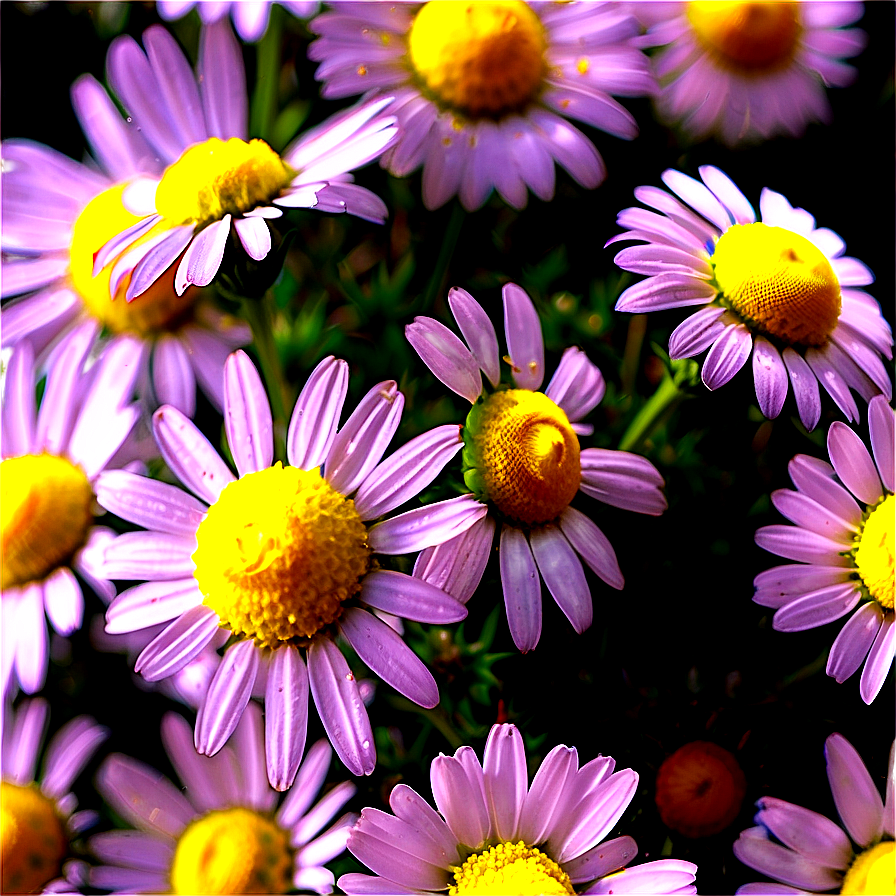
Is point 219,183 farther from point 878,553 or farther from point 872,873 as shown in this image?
point 872,873

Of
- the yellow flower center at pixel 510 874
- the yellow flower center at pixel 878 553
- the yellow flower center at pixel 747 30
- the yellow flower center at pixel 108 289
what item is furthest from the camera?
the yellow flower center at pixel 747 30

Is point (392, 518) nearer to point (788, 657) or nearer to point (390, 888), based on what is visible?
point (390, 888)

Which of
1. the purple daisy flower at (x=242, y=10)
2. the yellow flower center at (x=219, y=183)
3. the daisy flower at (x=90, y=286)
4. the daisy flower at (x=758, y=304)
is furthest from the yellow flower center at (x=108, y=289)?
the daisy flower at (x=758, y=304)

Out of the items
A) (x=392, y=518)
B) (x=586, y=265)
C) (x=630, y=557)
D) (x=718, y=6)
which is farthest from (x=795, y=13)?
(x=392, y=518)

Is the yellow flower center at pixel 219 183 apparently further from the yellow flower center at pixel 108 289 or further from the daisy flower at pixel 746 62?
the daisy flower at pixel 746 62

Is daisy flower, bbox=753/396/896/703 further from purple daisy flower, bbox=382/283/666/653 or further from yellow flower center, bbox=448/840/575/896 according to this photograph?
yellow flower center, bbox=448/840/575/896

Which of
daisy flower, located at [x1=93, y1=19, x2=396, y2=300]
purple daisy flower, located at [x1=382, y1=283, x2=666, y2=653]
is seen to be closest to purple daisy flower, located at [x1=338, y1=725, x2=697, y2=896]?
purple daisy flower, located at [x1=382, y1=283, x2=666, y2=653]
